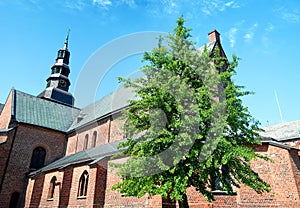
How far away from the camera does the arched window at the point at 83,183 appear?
596 inches

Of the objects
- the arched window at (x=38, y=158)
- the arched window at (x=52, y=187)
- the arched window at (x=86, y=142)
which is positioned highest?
the arched window at (x=86, y=142)

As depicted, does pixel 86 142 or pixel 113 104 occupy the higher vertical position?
pixel 113 104

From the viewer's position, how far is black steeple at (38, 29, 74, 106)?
30734 millimetres

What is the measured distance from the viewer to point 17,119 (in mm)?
21797

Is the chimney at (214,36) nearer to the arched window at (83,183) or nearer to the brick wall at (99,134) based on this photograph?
the brick wall at (99,134)

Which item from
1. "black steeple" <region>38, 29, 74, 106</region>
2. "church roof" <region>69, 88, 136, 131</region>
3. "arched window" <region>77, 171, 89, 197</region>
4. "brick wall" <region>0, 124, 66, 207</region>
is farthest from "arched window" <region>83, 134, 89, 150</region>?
"black steeple" <region>38, 29, 74, 106</region>

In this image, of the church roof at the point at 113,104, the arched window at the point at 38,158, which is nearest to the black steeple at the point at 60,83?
the church roof at the point at 113,104

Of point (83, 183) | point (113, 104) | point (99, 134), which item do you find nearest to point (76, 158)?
point (83, 183)

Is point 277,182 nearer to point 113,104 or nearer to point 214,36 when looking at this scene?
point 214,36

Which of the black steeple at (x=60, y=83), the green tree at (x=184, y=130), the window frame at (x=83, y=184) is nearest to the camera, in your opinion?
Result: the green tree at (x=184, y=130)

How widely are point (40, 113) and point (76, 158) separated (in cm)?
977

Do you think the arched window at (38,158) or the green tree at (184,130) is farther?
the arched window at (38,158)

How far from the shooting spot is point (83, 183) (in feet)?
50.6

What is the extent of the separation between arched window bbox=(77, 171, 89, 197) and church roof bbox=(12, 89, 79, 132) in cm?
1037
